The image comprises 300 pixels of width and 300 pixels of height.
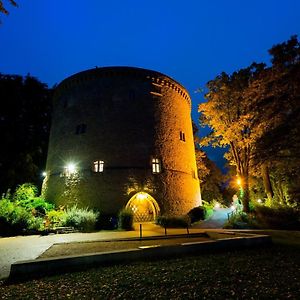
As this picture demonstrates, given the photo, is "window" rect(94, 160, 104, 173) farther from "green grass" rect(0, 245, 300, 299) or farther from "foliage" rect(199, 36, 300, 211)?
"green grass" rect(0, 245, 300, 299)

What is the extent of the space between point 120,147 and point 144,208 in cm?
571

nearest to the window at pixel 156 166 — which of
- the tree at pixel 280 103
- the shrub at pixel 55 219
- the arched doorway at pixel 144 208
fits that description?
the arched doorway at pixel 144 208

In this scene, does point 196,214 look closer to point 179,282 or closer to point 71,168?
point 71,168

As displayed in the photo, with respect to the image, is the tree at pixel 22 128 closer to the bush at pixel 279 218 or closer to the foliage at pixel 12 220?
the foliage at pixel 12 220

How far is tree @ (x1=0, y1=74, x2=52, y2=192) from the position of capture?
21562 millimetres

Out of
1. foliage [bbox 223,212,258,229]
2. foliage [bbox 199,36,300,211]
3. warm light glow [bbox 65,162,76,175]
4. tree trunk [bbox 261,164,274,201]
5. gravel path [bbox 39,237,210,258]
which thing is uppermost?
foliage [bbox 199,36,300,211]

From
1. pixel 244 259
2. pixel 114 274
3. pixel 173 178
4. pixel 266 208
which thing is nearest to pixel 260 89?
pixel 266 208

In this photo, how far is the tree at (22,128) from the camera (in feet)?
70.7

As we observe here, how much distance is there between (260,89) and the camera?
1485 cm

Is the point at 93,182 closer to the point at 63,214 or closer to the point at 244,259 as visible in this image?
the point at 63,214

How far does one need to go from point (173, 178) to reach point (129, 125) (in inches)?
222

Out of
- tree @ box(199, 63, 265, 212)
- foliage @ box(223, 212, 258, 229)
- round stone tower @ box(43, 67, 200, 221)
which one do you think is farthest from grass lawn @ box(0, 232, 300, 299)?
round stone tower @ box(43, 67, 200, 221)

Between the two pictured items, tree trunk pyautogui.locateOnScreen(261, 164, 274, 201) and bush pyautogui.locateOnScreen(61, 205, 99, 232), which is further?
tree trunk pyautogui.locateOnScreen(261, 164, 274, 201)

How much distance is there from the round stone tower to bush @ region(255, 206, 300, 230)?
637 centimetres
